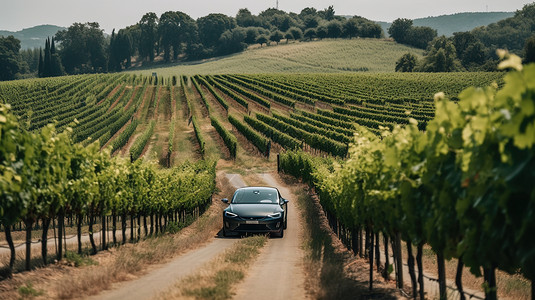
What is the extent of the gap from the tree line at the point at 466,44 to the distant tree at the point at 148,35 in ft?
236

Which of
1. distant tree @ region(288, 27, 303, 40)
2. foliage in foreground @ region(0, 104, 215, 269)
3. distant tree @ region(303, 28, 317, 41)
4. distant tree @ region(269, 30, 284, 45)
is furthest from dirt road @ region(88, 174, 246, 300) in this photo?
distant tree @ region(303, 28, 317, 41)

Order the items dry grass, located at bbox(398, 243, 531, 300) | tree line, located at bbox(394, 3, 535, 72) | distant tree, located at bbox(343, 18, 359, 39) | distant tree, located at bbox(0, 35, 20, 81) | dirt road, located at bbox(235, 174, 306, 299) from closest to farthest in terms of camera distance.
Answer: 1. dirt road, located at bbox(235, 174, 306, 299)
2. dry grass, located at bbox(398, 243, 531, 300)
3. tree line, located at bbox(394, 3, 535, 72)
4. distant tree, located at bbox(0, 35, 20, 81)
5. distant tree, located at bbox(343, 18, 359, 39)

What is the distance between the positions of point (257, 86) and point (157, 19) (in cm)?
9184

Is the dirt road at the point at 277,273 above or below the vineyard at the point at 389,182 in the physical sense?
below

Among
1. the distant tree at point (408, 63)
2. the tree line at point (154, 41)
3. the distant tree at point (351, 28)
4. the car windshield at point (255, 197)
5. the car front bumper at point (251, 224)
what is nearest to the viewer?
the car front bumper at point (251, 224)

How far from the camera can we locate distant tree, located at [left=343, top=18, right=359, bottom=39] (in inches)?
6673

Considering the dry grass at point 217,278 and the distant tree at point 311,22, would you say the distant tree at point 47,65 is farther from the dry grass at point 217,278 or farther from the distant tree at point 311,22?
the dry grass at point 217,278

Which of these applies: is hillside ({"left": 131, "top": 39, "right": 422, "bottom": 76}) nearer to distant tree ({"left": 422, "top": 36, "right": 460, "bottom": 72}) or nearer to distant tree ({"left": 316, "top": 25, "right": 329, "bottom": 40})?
distant tree ({"left": 316, "top": 25, "right": 329, "bottom": 40})

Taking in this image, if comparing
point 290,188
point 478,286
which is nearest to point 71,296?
point 478,286

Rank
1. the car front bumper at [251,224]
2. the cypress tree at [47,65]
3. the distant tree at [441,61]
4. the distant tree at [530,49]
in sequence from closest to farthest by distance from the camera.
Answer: the car front bumper at [251,224]
the distant tree at [530,49]
the distant tree at [441,61]
the cypress tree at [47,65]

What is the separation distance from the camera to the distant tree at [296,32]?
176 metres

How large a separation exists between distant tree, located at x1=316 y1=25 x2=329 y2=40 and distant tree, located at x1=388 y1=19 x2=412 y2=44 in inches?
865

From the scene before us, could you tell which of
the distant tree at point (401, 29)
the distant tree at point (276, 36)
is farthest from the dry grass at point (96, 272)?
the distant tree at point (276, 36)

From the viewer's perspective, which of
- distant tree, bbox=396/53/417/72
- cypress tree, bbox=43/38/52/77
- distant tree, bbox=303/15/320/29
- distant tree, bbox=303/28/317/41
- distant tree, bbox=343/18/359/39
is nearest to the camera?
distant tree, bbox=396/53/417/72
